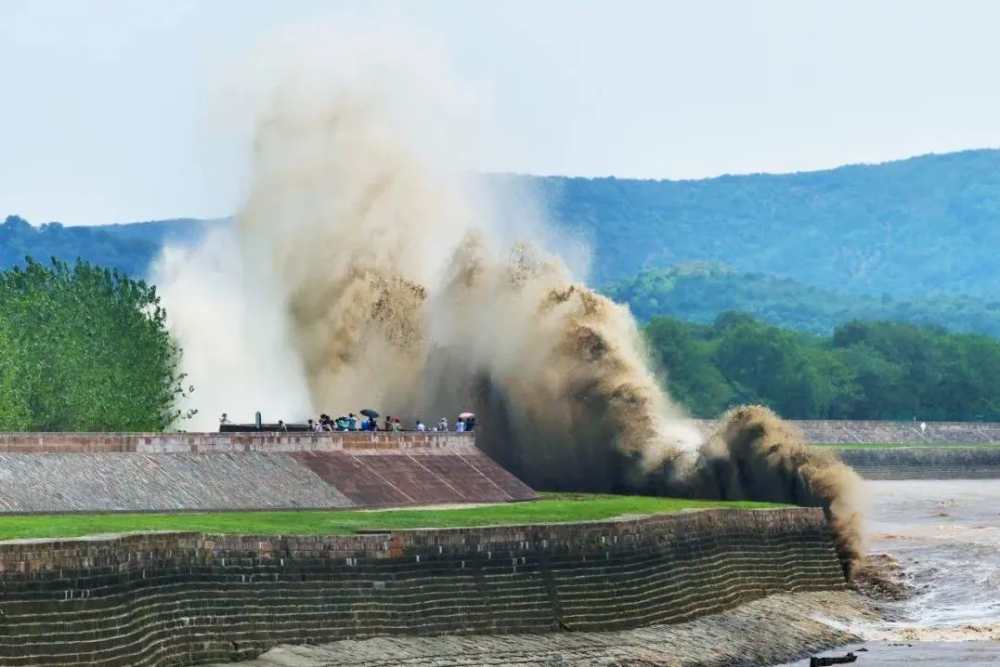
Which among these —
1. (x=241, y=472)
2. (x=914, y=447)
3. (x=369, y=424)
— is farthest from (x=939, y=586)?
(x=914, y=447)

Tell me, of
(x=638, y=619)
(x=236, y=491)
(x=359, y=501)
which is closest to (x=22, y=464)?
(x=236, y=491)

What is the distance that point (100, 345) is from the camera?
76062mm

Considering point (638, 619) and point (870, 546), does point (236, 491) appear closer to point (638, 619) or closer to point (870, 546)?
point (638, 619)

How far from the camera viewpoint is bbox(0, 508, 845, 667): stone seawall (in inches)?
1452

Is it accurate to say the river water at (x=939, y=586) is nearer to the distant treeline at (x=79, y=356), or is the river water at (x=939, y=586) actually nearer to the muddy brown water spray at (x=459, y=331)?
the muddy brown water spray at (x=459, y=331)

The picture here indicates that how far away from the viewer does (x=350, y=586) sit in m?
44.5

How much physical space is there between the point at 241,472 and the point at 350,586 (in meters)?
14.0

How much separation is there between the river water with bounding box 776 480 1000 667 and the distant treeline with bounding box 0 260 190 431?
23.1m

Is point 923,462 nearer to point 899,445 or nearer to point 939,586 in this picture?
point 899,445

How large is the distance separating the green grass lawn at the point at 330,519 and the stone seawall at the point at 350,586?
1.88 meters

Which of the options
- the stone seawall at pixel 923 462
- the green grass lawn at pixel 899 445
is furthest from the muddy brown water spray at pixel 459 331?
the green grass lawn at pixel 899 445

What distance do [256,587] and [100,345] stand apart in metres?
34.9

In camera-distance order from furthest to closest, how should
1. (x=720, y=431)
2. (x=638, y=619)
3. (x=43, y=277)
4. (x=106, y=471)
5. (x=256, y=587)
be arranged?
(x=43, y=277)
(x=720, y=431)
(x=106, y=471)
(x=638, y=619)
(x=256, y=587)

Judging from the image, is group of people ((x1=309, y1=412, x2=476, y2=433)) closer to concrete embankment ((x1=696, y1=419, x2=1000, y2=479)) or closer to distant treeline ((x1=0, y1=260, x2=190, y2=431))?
distant treeline ((x1=0, y1=260, x2=190, y2=431))
